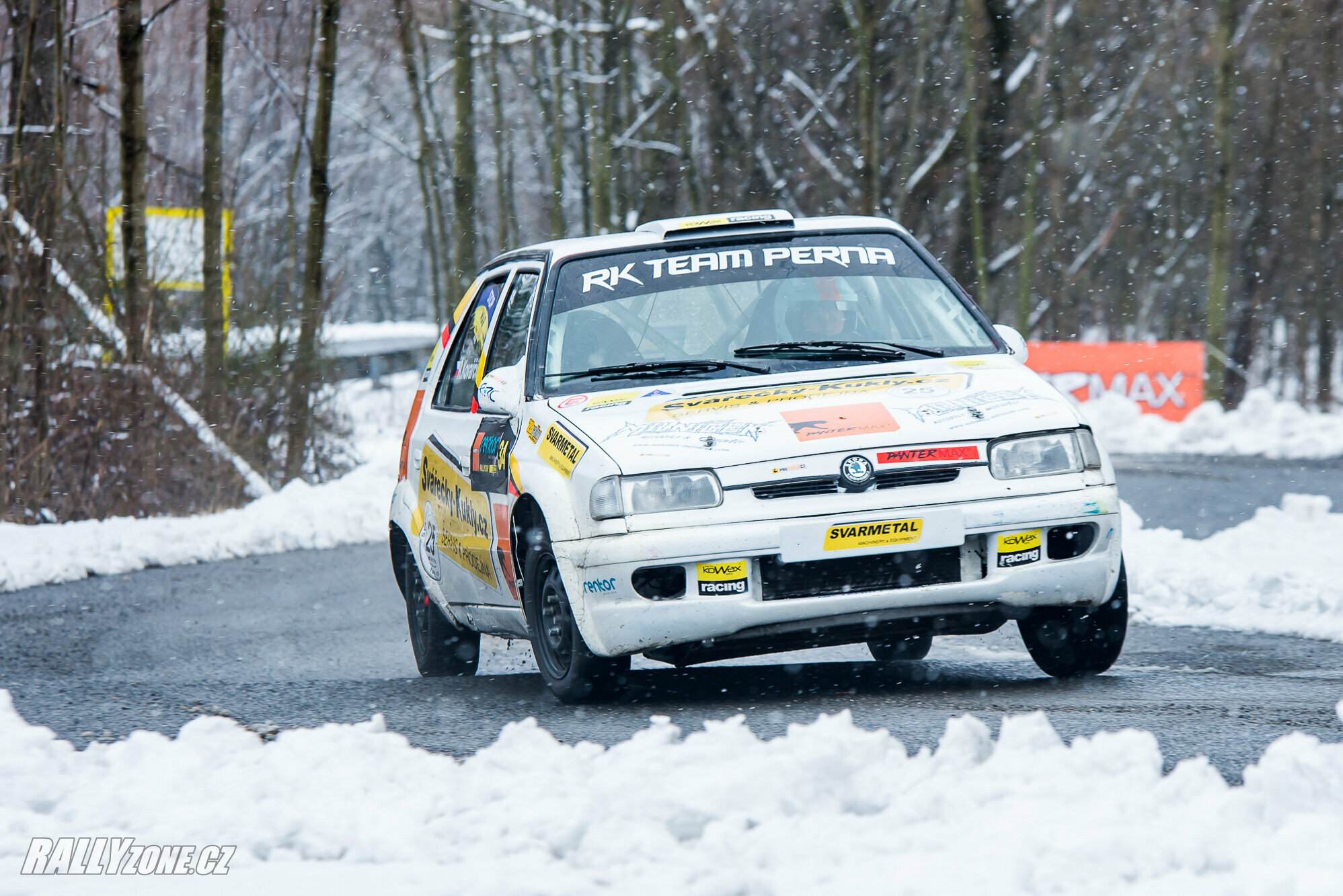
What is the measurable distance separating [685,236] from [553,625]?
1.74 metres

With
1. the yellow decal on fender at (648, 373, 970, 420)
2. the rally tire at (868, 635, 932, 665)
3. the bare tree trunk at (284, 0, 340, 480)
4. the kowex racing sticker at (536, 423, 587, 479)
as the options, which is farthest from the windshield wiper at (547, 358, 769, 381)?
the bare tree trunk at (284, 0, 340, 480)

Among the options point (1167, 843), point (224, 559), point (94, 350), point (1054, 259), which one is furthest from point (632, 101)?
point (1167, 843)

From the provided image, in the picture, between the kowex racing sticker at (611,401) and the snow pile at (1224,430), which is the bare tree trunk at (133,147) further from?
the snow pile at (1224,430)

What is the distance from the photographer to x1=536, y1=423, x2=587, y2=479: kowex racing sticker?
578 centimetres

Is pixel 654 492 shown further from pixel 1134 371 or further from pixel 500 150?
pixel 500 150

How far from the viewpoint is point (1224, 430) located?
80.7 feet

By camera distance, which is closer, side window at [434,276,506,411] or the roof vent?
the roof vent

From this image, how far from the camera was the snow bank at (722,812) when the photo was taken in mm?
3279

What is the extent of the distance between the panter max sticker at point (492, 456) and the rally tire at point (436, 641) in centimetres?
108

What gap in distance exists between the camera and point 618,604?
18.4 feet

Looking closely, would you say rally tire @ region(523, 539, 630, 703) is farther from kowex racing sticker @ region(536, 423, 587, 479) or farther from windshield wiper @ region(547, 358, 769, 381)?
windshield wiper @ region(547, 358, 769, 381)

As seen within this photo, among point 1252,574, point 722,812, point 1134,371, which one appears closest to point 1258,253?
point 1134,371

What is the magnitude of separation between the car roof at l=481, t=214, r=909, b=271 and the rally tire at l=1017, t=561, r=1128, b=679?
1.69 meters

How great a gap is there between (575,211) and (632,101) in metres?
17.7
